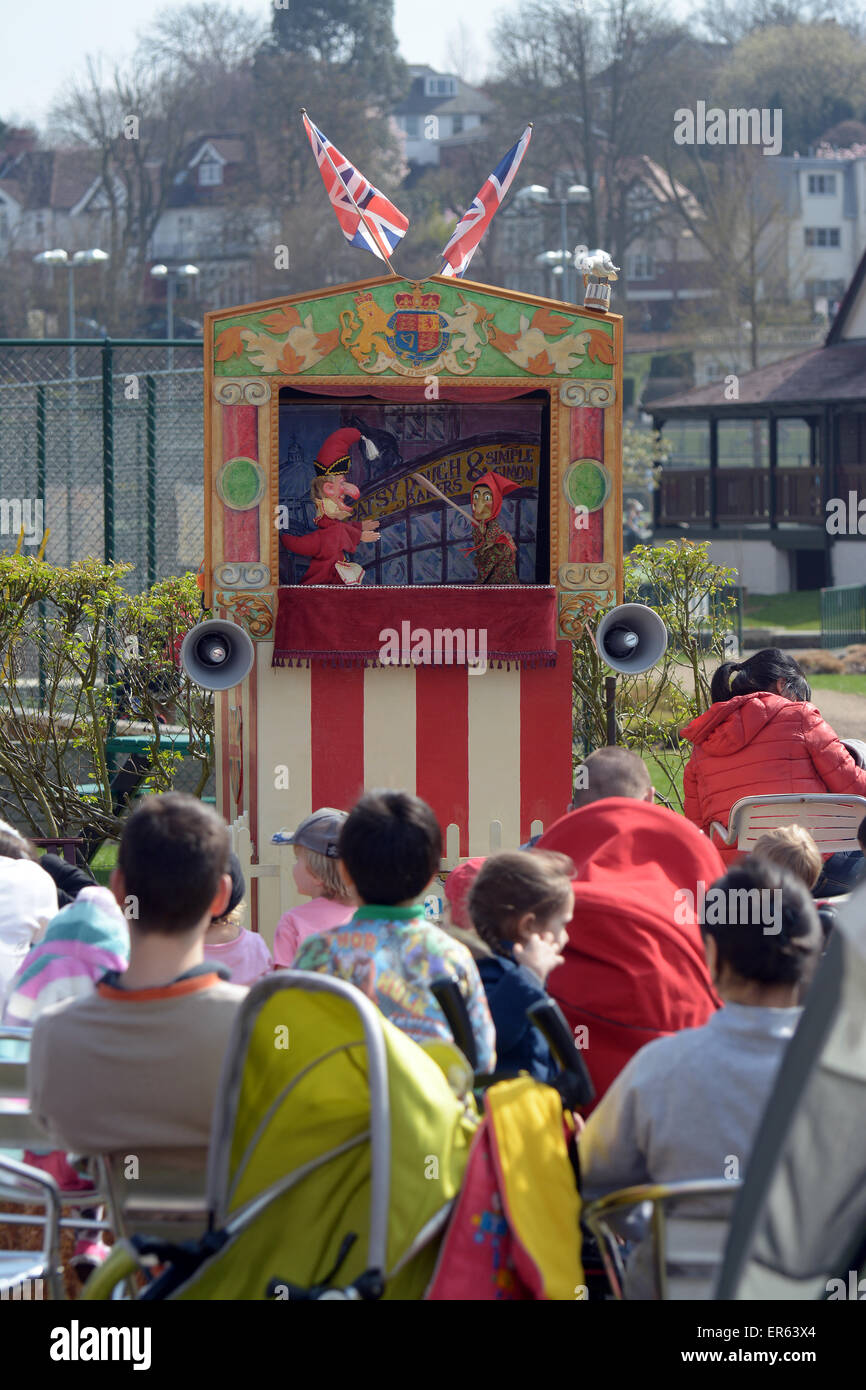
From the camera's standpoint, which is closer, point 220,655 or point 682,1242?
point 682,1242

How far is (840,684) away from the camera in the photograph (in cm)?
1748

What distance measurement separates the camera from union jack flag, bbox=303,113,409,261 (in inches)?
282

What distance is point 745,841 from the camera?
5.52 meters

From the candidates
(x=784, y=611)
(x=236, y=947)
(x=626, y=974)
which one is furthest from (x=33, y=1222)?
(x=784, y=611)

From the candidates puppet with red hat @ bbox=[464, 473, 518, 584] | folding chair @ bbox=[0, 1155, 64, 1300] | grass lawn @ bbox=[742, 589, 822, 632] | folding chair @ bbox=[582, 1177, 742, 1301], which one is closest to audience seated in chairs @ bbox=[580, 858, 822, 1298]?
folding chair @ bbox=[582, 1177, 742, 1301]

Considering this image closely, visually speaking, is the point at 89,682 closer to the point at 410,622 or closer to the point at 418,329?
the point at 410,622

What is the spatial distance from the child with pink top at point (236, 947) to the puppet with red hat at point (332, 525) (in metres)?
2.96

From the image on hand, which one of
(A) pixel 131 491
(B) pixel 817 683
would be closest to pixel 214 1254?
(A) pixel 131 491

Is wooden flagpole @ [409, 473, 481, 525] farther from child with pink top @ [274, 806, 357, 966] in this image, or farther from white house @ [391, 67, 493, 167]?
white house @ [391, 67, 493, 167]

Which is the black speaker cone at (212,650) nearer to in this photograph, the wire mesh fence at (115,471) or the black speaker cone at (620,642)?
the black speaker cone at (620,642)

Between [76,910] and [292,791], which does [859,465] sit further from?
[76,910]


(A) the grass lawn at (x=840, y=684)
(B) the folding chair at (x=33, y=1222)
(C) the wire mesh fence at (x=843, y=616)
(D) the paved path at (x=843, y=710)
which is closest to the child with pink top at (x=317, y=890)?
(B) the folding chair at (x=33, y=1222)

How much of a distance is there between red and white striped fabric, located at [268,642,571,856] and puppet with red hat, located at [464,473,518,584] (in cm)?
48

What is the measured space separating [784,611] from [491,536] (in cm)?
2030
